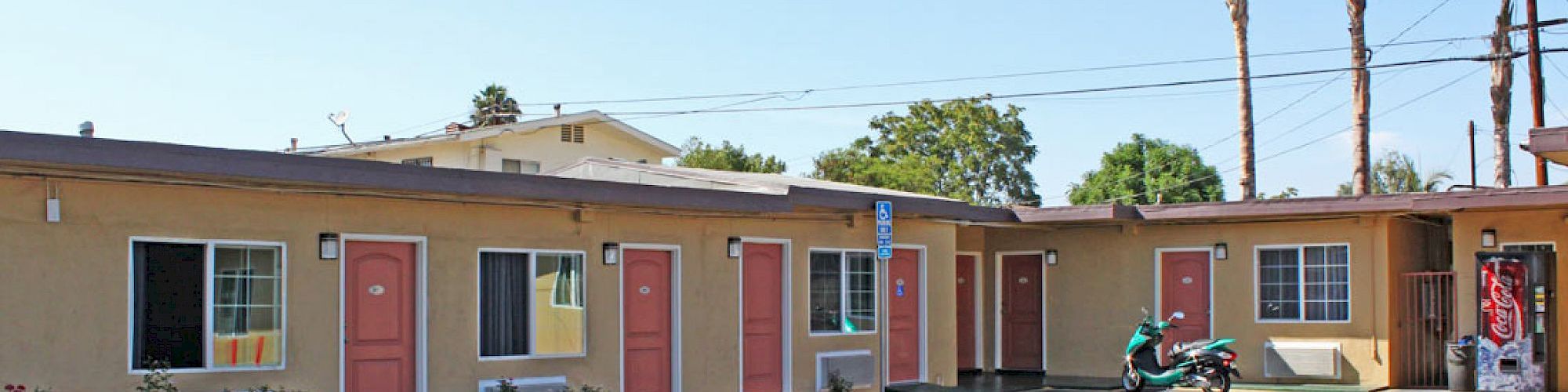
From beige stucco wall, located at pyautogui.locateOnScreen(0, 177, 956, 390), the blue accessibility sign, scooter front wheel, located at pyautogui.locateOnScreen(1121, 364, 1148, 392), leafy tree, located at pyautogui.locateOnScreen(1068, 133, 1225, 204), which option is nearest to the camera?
beige stucco wall, located at pyautogui.locateOnScreen(0, 177, 956, 390)

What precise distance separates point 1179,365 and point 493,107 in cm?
3157

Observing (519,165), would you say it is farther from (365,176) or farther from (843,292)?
(365,176)

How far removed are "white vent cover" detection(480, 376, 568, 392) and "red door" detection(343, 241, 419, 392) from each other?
2.25 feet

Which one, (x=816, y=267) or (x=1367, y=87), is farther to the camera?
(x=1367, y=87)

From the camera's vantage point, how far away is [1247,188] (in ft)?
77.7

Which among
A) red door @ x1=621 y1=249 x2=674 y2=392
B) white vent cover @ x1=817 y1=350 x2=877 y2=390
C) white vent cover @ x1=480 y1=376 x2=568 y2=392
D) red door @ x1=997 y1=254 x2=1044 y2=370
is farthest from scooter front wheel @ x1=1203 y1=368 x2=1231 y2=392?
white vent cover @ x1=480 y1=376 x2=568 y2=392

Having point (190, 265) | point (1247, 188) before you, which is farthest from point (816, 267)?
point (1247, 188)

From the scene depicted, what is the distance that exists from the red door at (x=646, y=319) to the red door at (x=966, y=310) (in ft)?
21.4

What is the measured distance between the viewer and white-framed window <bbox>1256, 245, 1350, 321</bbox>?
653 inches

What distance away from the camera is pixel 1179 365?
50.1ft

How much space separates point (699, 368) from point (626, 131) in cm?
2020

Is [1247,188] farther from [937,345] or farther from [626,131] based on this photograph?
[626,131]

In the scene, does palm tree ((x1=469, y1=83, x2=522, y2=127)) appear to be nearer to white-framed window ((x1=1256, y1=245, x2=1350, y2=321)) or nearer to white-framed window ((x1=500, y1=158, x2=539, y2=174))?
white-framed window ((x1=500, y1=158, x2=539, y2=174))

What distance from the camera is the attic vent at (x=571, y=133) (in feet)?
107
